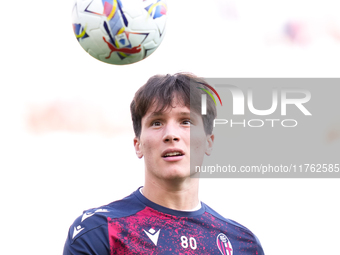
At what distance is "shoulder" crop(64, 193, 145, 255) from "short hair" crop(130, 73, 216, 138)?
82cm

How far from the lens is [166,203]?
4.49m

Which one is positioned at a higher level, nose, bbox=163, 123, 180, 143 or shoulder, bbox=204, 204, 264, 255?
nose, bbox=163, 123, 180, 143

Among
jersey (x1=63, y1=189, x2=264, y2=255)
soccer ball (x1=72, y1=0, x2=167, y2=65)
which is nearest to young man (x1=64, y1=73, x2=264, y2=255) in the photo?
jersey (x1=63, y1=189, x2=264, y2=255)

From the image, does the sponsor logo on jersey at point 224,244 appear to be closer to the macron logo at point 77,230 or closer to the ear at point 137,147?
the ear at point 137,147

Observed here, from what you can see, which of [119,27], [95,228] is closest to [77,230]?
[95,228]

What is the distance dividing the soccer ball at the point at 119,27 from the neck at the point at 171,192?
1.44m

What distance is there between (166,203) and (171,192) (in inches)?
5.1

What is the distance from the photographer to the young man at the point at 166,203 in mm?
4141

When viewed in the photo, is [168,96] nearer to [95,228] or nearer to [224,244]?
[95,228]

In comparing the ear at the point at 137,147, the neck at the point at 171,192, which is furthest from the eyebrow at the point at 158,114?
the neck at the point at 171,192

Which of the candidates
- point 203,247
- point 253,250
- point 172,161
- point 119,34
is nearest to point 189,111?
point 172,161

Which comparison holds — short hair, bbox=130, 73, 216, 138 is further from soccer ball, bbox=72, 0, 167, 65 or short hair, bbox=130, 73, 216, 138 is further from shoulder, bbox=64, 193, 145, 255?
shoulder, bbox=64, 193, 145, 255

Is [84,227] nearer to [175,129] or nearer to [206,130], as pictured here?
[175,129]

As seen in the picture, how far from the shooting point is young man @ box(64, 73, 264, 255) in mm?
4141
